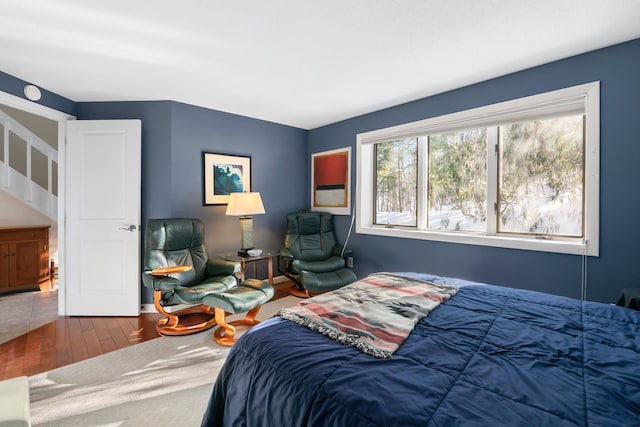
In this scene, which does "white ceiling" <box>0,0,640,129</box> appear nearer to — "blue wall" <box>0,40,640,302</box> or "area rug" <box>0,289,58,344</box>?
"blue wall" <box>0,40,640,302</box>

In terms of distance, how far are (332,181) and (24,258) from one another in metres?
4.32

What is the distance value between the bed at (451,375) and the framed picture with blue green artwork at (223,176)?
282 cm

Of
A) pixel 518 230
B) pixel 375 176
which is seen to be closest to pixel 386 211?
pixel 375 176

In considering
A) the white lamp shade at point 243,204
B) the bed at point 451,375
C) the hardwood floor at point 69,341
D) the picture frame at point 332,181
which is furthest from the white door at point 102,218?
the bed at point 451,375

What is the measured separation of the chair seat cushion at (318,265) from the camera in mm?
3664

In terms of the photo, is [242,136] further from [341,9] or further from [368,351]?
[368,351]

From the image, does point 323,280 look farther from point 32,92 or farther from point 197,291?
point 32,92

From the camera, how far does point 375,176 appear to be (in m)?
4.20

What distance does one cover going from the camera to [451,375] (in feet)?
3.13

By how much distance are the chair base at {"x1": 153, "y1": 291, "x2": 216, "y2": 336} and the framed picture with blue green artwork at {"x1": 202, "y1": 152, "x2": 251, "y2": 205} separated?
129 cm

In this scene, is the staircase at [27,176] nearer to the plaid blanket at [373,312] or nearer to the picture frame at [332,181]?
the picture frame at [332,181]

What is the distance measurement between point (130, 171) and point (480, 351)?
11.7 ft

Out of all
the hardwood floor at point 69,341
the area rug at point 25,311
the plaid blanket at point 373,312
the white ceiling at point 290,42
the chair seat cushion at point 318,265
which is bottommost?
the hardwood floor at point 69,341

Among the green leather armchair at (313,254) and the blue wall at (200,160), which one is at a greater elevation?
the blue wall at (200,160)
